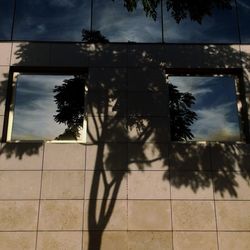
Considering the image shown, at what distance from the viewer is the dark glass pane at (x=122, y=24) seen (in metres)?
14.1

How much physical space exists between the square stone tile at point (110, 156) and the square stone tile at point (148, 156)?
24 cm

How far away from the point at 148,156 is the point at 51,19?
688 cm

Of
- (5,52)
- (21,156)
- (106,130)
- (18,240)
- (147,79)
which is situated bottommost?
(18,240)

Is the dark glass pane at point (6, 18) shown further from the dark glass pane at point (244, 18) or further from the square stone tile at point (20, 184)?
the dark glass pane at point (244, 18)

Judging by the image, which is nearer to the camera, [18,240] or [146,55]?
[18,240]

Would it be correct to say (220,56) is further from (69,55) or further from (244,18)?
(69,55)

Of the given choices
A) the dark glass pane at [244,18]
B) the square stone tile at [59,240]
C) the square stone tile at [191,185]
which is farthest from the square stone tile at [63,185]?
the dark glass pane at [244,18]

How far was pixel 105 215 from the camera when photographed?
A: 1184 cm

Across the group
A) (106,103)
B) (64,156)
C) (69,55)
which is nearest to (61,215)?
(64,156)

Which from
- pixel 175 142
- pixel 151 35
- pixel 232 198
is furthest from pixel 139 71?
pixel 232 198

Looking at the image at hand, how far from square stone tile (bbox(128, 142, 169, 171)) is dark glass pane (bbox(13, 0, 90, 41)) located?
4996 mm

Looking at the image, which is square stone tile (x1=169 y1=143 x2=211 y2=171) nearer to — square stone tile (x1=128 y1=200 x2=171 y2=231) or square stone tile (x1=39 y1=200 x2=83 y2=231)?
square stone tile (x1=128 y1=200 x2=171 y2=231)

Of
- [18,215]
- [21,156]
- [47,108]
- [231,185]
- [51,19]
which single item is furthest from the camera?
[51,19]

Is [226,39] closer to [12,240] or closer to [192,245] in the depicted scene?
[192,245]
